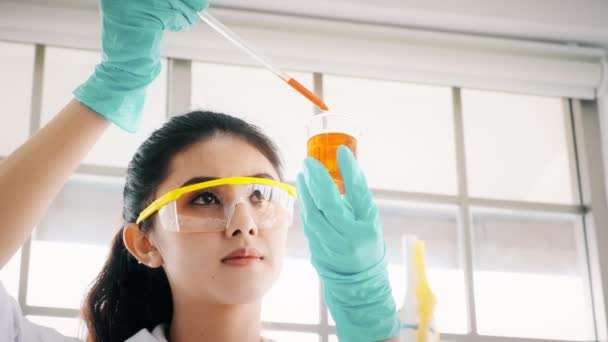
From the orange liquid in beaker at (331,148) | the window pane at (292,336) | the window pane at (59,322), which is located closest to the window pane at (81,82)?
the window pane at (59,322)

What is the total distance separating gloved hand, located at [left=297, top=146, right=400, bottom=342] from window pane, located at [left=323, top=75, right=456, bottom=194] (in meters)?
1.62

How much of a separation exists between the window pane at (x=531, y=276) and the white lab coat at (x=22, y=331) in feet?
5.56

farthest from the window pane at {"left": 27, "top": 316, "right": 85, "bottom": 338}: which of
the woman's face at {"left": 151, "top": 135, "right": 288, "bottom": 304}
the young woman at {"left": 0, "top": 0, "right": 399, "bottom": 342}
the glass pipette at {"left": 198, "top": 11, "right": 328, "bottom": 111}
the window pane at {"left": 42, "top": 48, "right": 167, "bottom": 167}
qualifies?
the glass pipette at {"left": 198, "top": 11, "right": 328, "bottom": 111}

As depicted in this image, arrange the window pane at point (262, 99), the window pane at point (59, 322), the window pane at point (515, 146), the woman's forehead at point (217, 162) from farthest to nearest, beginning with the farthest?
the window pane at point (515, 146) → the window pane at point (262, 99) → the window pane at point (59, 322) → the woman's forehead at point (217, 162)

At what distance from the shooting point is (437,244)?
3416mm

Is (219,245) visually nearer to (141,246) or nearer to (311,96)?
(141,246)

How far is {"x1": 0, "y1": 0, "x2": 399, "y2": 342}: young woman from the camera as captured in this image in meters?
1.73

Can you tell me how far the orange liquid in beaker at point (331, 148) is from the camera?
182 centimetres

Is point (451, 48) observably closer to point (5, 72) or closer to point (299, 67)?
point (299, 67)

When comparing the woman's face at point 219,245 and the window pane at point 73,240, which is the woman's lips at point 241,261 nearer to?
the woman's face at point 219,245

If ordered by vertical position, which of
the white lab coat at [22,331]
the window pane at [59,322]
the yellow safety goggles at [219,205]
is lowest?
the white lab coat at [22,331]

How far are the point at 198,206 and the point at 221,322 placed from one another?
10.0 inches

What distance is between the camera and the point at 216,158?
1873 mm

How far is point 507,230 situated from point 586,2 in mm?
983
